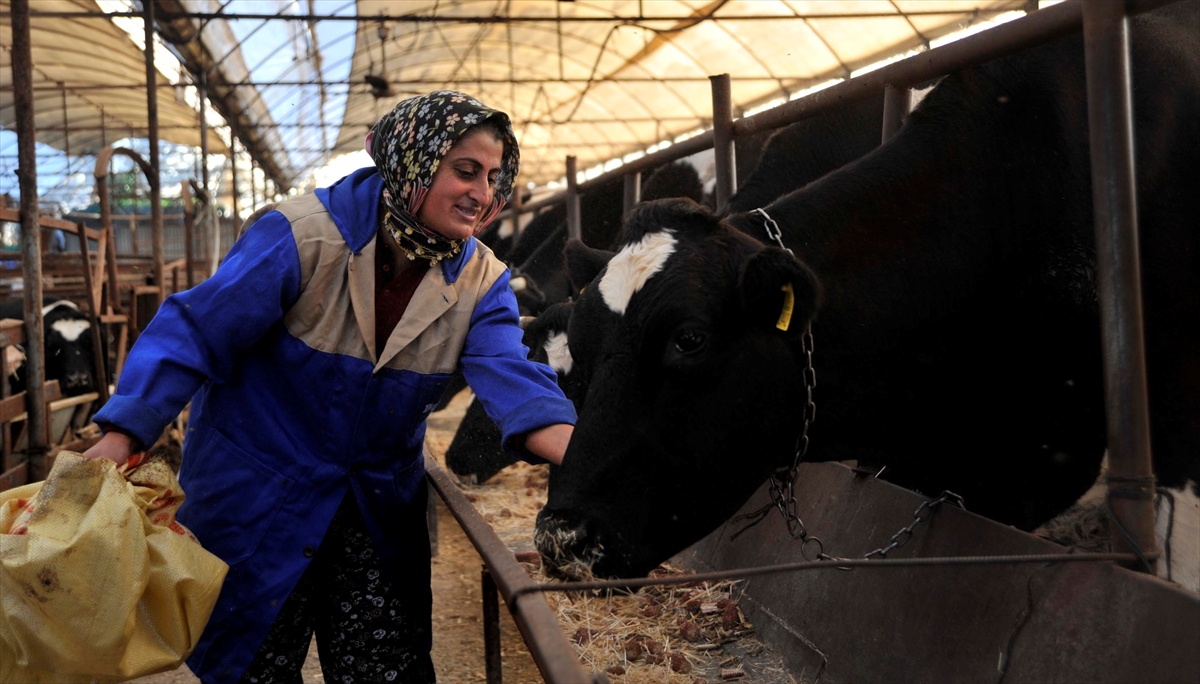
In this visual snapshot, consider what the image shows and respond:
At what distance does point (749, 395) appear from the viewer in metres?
2.24

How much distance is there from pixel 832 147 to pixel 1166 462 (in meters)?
2.12

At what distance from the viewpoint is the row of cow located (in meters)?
2.22

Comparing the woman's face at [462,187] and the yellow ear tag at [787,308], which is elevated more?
the woman's face at [462,187]

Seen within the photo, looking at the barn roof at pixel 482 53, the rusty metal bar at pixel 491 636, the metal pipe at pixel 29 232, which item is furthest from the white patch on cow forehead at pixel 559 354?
the barn roof at pixel 482 53

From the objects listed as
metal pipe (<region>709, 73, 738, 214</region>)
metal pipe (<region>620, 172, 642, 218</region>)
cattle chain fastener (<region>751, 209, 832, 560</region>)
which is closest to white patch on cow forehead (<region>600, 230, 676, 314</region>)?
cattle chain fastener (<region>751, 209, 832, 560</region>)

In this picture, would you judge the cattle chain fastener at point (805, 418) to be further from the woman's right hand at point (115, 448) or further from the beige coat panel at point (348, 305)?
the woman's right hand at point (115, 448)

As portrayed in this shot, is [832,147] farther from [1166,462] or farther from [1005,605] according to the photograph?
[1005,605]

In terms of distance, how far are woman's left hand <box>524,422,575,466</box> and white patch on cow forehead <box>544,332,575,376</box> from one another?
2427 mm

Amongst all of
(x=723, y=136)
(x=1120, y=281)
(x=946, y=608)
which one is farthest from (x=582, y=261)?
(x=1120, y=281)

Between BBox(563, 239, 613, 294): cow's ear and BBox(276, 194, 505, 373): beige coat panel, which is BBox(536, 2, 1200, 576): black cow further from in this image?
→ BBox(563, 239, 613, 294): cow's ear

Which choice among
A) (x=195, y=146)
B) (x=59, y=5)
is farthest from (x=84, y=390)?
(x=195, y=146)

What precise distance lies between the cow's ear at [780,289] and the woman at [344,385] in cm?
50

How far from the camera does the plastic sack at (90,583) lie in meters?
1.72

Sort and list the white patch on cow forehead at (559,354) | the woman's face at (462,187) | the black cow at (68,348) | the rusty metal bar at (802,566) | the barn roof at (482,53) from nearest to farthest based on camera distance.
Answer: the rusty metal bar at (802,566)
the woman's face at (462,187)
the white patch on cow forehead at (559,354)
the black cow at (68,348)
the barn roof at (482,53)
